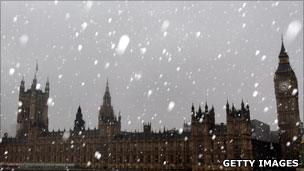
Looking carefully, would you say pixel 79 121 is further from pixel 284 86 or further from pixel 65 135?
pixel 284 86

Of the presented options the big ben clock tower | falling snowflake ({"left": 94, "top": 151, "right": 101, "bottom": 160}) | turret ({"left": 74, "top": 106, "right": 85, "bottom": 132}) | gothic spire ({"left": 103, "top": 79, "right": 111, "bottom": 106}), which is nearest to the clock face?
the big ben clock tower

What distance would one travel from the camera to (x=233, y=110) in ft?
232

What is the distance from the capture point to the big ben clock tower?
85.6m

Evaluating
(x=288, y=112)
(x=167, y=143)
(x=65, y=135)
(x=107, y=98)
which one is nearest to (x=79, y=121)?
(x=107, y=98)

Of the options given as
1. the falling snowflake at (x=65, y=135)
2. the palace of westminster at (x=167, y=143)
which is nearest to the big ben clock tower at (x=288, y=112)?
the palace of westminster at (x=167, y=143)

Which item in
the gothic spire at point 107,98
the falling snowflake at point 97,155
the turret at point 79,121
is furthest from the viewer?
the turret at point 79,121

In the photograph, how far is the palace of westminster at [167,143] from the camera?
70500 mm

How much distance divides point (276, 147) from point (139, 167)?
135 feet

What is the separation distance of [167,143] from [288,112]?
103 ft

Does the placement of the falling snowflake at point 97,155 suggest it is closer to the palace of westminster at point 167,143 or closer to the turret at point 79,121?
the palace of westminster at point 167,143

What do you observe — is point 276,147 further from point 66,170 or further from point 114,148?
point 66,170

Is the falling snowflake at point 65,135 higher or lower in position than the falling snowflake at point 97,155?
higher

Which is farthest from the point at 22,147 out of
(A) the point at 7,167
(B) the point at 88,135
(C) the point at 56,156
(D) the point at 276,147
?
(D) the point at 276,147

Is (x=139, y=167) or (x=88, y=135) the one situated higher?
(x=88, y=135)
